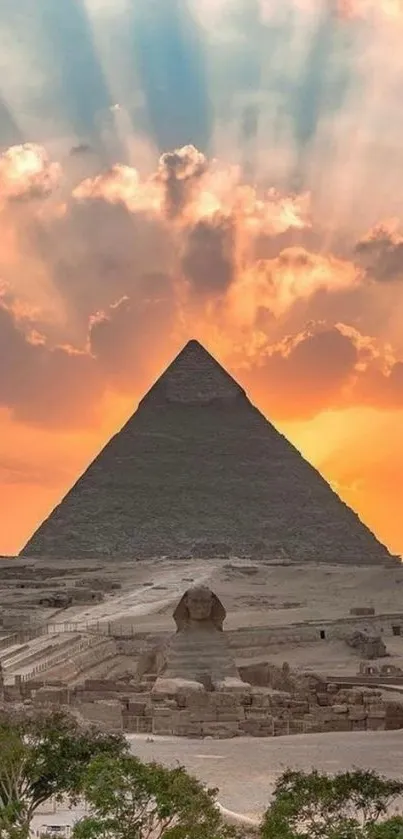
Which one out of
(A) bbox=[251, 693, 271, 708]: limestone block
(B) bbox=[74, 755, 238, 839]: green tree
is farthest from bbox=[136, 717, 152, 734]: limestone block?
(B) bbox=[74, 755, 238, 839]: green tree

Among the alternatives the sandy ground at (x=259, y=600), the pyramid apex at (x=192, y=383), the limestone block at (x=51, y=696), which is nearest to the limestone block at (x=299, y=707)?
the limestone block at (x=51, y=696)

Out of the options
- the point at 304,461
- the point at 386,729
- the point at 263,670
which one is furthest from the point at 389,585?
the point at 304,461

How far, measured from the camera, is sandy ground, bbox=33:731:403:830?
11.6 meters

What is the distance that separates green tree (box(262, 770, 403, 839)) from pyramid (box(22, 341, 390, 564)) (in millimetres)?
93443

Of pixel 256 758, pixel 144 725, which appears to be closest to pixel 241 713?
pixel 144 725

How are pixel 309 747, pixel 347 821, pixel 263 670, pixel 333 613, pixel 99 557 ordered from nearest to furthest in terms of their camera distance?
pixel 347 821, pixel 309 747, pixel 263 670, pixel 333 613, pixel 99 557

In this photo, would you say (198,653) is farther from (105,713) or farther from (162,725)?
(162,725)

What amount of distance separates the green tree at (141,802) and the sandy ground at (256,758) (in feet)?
5.98

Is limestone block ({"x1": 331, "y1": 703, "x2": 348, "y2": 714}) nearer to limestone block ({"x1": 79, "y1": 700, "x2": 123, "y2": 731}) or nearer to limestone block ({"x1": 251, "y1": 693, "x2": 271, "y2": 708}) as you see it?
limestone block ({"x1": 251, "y1": 693, "x2": 271, "y2": 708})

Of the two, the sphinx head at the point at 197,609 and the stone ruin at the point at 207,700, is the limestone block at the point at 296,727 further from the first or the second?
the sphinx head at the point at 197,609

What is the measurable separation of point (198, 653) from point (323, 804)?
6.80 m

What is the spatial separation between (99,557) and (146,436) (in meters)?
26.6

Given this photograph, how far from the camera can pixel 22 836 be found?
29.0ft

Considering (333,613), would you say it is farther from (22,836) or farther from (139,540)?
(139,540)
